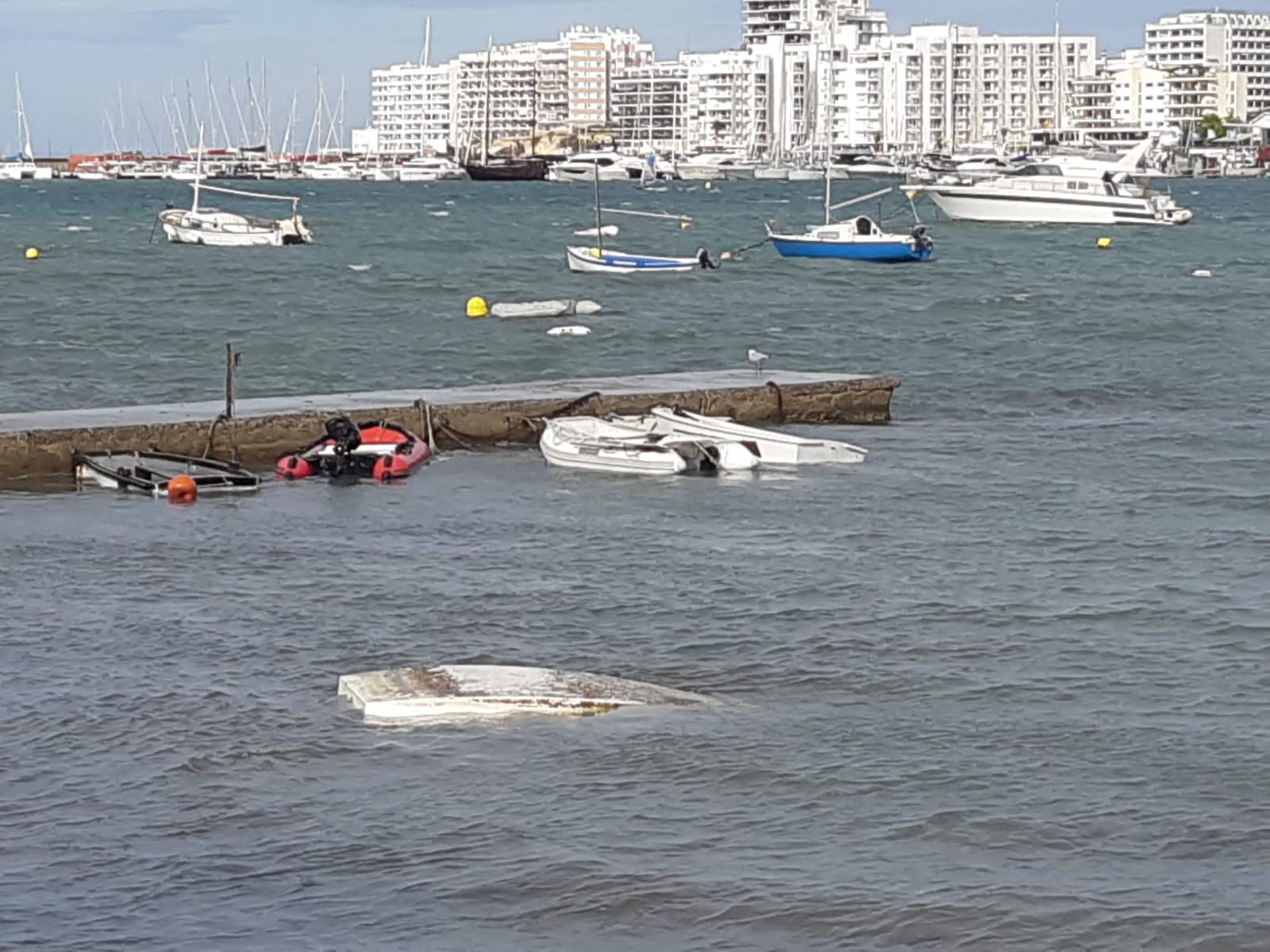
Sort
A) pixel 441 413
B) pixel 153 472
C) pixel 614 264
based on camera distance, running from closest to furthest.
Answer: pixel 153 472 → pixel 441 413 → pixel 614 264

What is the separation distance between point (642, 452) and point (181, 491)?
552cm

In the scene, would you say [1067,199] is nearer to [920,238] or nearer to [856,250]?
[920,238]

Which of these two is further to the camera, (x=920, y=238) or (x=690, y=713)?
(x=920, y=238)

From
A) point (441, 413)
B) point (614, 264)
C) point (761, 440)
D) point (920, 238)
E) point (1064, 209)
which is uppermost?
point (1064, 209)

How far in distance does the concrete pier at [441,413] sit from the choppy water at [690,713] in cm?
68

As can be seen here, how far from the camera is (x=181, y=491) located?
24.0m

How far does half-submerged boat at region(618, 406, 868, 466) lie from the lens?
26.7 m

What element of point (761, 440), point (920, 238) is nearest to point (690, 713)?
point (761, 440)

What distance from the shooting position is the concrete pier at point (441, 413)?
25.5m

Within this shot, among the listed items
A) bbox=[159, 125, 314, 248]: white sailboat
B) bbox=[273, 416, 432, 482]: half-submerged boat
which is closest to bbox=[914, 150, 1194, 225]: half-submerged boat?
bbox=[159, 125, 314, 248]: white sailboat

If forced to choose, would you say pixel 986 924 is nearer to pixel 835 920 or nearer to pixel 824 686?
pixel 835 920

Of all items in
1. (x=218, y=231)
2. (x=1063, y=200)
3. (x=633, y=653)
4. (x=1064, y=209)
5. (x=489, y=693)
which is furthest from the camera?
(x=1064, y=209)

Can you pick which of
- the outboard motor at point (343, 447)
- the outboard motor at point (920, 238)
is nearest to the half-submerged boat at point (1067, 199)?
the outboard motor at point (920, 238)

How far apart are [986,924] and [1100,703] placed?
15.0 ft
